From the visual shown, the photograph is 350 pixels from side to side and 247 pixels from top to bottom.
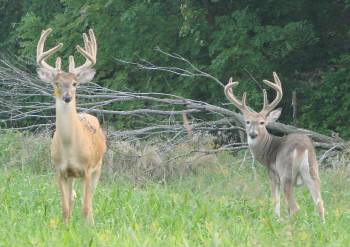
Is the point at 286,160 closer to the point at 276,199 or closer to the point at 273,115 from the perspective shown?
the point at 276,199

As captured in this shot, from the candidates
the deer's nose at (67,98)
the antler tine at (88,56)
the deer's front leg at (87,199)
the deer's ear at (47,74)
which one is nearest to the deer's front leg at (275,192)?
the deer's front leg at (87,199)

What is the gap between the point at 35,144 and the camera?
16.4 m

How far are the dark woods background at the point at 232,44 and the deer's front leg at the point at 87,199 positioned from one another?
914cm

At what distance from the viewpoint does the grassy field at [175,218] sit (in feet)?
25.0

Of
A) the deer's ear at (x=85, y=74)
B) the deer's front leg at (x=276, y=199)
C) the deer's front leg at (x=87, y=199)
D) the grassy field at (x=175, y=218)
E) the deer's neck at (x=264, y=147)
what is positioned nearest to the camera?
the grassy field at (x=175, y=218)

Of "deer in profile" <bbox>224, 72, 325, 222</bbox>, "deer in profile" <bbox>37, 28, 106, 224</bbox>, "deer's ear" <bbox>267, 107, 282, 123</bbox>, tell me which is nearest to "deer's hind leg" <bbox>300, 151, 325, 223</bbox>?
"deer in profile" <bbox>224, 72, 325, 222</bbox>

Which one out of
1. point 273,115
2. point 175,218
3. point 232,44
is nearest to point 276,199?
point 273,115

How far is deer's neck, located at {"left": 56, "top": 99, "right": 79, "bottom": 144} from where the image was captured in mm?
9500

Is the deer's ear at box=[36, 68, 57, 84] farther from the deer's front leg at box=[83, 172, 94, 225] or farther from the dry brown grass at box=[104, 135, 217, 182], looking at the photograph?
the dry brown grass at box=[104, 135, 217, 182]

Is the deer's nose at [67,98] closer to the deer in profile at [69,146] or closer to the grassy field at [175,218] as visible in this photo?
→ the deer in profile at [69,146]

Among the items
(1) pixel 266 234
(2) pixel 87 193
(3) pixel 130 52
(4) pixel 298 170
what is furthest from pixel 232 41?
(1) pixel 266 234

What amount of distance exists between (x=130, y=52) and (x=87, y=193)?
Answer: 1188cm

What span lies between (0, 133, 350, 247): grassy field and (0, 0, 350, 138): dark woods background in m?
5.49

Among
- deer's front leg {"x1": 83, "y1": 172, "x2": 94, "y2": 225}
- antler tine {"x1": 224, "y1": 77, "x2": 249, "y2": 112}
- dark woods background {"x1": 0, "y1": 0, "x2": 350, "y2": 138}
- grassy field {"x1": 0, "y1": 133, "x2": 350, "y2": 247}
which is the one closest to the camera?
grassy field {"x1": 0, "y1": 133, "x2": 350, "y2": 247}
